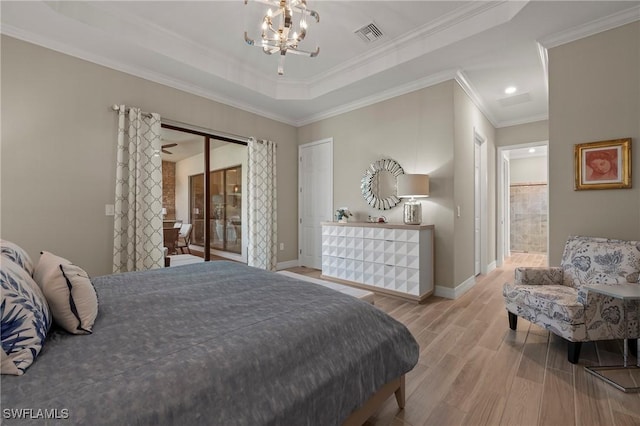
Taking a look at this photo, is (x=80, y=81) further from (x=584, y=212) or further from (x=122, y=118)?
(x=584, y=212)

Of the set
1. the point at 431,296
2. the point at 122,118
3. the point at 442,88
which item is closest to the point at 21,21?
the point at 122,118

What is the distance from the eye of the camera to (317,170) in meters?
5.14

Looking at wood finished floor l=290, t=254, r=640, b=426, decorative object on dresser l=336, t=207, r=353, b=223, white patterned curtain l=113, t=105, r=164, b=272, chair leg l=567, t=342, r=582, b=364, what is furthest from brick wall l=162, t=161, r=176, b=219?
chair leg l=567, t=342, r=582, b=364

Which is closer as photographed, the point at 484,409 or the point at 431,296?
the point at 484,409

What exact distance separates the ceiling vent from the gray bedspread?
9.45 feet

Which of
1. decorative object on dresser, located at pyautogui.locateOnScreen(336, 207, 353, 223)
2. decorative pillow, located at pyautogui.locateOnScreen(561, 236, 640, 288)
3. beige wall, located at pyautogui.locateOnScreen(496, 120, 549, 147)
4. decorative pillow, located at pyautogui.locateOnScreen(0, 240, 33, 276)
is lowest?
decorative pillow, located at pyautogui.locateOnScreen(561, 236, 640, 288)

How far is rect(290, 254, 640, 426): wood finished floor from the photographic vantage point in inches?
60.2

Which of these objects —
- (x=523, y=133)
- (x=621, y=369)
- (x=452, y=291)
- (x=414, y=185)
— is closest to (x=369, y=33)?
(x=414, y=185)

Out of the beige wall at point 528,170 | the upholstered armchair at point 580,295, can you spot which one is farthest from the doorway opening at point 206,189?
the beige wall at point 528,170

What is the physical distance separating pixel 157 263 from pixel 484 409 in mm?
3540

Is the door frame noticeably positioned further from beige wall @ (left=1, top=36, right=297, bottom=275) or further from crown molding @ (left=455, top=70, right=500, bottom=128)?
beige wall @ (left=1, top=36, right=297, bottom=275)

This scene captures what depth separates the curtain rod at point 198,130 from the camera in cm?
364

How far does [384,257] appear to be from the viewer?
11.9 ft

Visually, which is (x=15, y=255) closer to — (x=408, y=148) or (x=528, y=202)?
(x=408, y=148)
